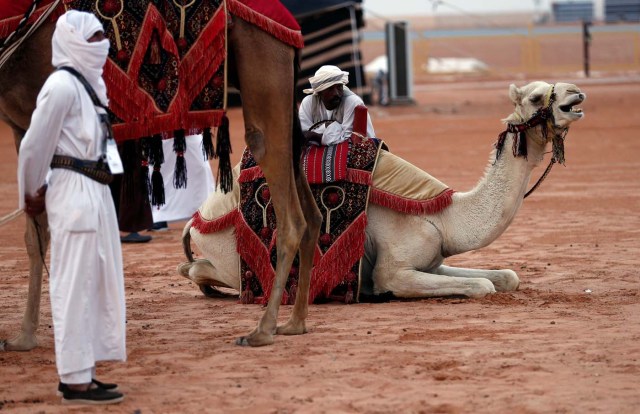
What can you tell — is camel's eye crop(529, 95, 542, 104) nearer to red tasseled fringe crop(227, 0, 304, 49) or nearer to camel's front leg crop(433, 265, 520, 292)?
camel's front leg crop(433, 265, 520, 292)

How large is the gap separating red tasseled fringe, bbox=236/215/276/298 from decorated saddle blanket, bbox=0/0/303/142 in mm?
1168

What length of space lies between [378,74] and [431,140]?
1032 cm

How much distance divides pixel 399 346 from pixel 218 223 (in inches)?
83.5

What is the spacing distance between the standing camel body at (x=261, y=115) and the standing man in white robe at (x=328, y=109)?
97 cm

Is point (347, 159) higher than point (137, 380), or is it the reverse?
point (347, 159)

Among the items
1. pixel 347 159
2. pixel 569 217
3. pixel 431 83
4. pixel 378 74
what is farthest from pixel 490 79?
pixel 347 159

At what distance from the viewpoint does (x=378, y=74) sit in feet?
107

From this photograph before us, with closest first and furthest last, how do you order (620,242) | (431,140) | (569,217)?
(620,242), (569,217), (431,140)

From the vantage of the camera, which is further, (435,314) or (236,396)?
(435,314)

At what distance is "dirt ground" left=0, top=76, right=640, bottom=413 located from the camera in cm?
568

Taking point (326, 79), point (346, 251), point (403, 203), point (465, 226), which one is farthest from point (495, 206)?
point (326, 79)

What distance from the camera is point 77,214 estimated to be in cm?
554

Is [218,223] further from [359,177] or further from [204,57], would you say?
[204,57]

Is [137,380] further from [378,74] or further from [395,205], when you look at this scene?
[378,74]
